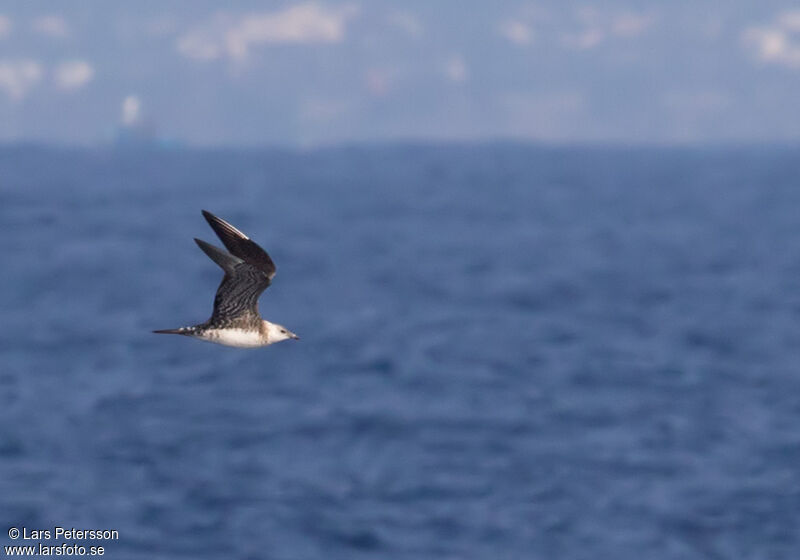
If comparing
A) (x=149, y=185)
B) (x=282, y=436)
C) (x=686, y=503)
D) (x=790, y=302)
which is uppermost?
(x=149, y=185)

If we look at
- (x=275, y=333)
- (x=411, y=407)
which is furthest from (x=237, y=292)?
(x=411, y=407)

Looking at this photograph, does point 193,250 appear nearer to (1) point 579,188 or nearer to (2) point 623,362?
(2) point 623,362

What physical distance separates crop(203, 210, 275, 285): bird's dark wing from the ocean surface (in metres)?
14.0

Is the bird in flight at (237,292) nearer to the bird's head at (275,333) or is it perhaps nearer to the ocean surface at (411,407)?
the bird's head at (275,333)

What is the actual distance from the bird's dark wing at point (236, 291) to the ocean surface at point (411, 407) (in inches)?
512

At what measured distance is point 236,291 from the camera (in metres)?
14.4

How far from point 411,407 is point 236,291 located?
2462 cm

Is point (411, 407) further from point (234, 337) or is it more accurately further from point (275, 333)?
point (234, 337)

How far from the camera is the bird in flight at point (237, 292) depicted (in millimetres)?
13750

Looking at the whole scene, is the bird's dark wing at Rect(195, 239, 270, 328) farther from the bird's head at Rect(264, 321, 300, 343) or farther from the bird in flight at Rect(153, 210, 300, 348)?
the bird's head at Rect(264, 321, 300, 343)

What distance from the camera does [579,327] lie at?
2122 inches

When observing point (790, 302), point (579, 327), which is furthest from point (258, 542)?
point (790, 302)

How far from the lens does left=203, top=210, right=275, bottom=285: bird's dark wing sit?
13555 mm

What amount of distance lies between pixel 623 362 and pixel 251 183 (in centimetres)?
15252
